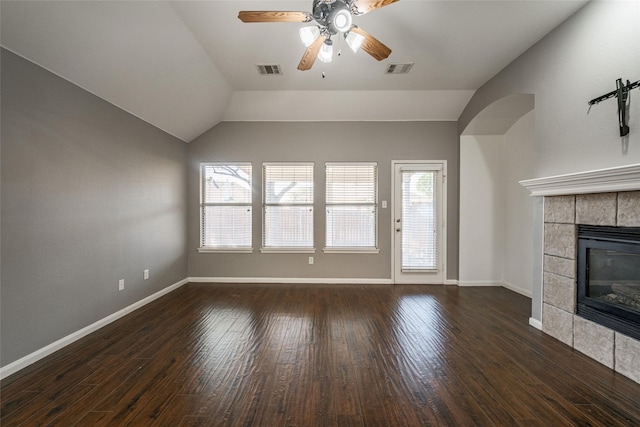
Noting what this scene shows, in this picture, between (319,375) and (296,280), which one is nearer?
(319,375)

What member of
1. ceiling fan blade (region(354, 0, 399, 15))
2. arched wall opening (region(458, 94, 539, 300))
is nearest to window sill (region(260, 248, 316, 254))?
arched wall opening (region(458, 94, 539, 300))

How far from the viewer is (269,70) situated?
141 inches

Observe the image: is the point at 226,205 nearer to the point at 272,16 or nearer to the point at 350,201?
the point at 350,201

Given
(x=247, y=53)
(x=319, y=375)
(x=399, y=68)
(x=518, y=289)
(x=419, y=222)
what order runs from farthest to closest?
(x=419, y=222) < (x=518, y=289) < (x=399, y=68) < (x=247, y=53) < (x=319, y=375)

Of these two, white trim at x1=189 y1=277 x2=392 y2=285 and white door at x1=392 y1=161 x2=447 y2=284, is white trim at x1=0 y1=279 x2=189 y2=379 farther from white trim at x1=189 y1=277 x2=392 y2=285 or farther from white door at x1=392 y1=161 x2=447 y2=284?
white door at x1=392 y1=161 x2=447 y2=284

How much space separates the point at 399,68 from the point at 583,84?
187cm

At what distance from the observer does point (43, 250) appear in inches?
91.2

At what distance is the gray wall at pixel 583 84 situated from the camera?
2080mm

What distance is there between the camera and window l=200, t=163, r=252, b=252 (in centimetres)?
470

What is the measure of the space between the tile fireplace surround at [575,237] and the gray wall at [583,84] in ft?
0.65

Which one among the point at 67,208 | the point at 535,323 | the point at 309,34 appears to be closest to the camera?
the point at 309,34

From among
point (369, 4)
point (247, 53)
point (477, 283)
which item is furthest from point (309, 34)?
point (477, 283)

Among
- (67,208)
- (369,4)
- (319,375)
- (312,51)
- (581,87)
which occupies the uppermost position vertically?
(369,4)

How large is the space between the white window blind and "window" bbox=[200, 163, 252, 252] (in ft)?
8.92
